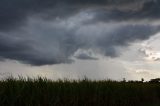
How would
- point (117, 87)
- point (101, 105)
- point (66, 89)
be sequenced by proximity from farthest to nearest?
point (117, 87), point (101, 105), point (66, 89)

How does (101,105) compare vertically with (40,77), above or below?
below

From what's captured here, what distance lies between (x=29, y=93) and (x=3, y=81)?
1289mm

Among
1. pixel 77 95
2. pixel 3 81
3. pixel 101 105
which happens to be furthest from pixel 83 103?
pixel 3 81

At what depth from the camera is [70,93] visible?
1958 cm

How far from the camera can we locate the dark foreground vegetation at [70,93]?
16.5 meters

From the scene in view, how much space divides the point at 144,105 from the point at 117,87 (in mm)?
2662

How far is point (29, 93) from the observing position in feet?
56.2

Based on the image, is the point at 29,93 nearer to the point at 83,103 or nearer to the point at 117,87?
the point at 83,103

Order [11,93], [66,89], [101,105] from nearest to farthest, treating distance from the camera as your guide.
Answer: [11,93] → [66,89] → [101,105]

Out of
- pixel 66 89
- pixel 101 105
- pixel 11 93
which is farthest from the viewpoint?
pixel 101 105

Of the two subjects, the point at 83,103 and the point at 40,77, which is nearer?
the point at 40,77

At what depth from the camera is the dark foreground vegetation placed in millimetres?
16516

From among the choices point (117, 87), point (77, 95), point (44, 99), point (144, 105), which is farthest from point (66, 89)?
point (144, 105)

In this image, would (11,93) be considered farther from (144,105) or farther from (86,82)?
(144,105)
